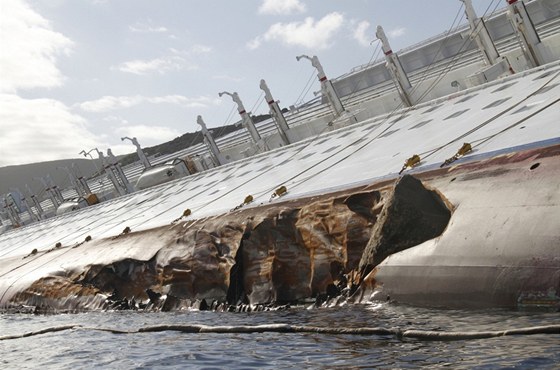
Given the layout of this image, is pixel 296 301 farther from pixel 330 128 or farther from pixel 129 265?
pixel 330 128

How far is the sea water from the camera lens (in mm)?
4605

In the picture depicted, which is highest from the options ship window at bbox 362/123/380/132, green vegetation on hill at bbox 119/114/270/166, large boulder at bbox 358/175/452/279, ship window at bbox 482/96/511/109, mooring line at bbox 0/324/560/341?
green vegetation on hill at bbox 119/114/270/166

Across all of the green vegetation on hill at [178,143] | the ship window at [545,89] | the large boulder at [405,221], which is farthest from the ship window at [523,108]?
the green vegetation on hill at [178,143]

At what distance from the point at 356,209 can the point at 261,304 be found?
1859 millimetres

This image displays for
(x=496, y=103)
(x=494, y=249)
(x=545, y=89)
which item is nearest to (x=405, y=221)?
(x=494, y=249)

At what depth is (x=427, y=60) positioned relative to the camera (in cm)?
3186

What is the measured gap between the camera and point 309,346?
5809 millimetres

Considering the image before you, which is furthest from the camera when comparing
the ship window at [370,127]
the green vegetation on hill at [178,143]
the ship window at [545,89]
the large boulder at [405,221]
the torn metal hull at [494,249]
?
the green vegetation on hill at [178,143]

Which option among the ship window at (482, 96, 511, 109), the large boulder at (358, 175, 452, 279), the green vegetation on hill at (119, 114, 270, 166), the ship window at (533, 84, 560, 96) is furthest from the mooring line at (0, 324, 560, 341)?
the green vegetation on hill at (119, 114, 270, 166)

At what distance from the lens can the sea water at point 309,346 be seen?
181 inches

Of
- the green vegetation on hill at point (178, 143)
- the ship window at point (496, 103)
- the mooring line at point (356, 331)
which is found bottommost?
the mooring line at point (356, 331)

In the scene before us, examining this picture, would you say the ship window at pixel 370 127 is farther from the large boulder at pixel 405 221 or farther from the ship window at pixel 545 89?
the large boulder at pixel 405 221

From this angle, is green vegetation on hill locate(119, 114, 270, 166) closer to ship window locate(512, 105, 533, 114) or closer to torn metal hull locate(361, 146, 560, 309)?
ship window locate(512, 105, 533, 114)

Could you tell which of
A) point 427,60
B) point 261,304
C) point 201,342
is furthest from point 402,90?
point 201,342
